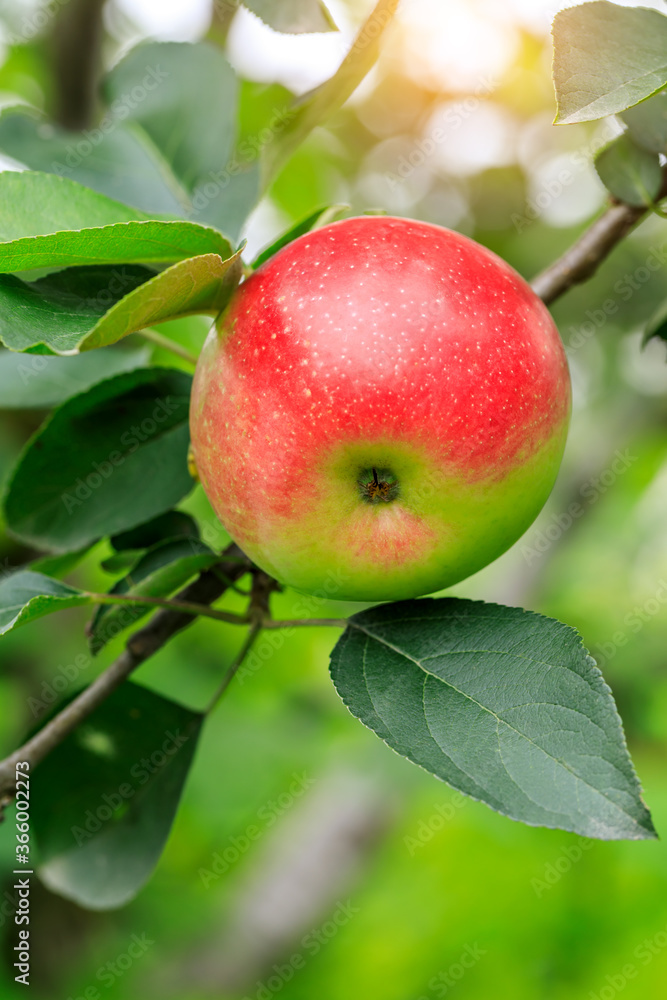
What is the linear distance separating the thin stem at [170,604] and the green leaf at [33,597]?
0.08 ft

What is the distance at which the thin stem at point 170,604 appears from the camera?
0.67 meters

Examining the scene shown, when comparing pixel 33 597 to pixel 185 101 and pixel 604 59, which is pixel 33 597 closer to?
pixel 604 59

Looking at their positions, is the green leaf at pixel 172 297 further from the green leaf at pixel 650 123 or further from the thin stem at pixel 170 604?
the green leaf at pixel 650 123

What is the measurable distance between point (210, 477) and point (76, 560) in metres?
0.34

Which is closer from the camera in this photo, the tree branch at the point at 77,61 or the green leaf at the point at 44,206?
the green leaf at the point at 44,206

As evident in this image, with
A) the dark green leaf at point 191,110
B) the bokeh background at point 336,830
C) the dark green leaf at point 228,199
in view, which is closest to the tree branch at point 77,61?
the bokeh background at point 336,830

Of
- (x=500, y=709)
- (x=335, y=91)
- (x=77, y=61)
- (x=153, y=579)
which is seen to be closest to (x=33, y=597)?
(x=153, y=579)

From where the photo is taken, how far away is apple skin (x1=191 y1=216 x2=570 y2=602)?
0.53 meters

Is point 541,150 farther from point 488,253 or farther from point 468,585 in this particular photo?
point 488,253

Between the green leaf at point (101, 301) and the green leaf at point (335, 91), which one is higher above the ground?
the green leaf at point (335, 91)

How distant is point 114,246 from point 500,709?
403 millimetres

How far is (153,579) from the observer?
2.16 feet

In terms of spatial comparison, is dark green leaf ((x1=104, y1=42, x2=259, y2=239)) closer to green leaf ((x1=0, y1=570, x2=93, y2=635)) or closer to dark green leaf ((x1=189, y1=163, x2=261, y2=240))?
dark green leaf ((x1=189, y1=163, x2=261, y2=240))

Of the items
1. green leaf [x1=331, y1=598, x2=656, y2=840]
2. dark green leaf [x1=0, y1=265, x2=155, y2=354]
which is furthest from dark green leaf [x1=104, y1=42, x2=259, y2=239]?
green leaf [x1=331, y1=598, x2=656, y2=840]
